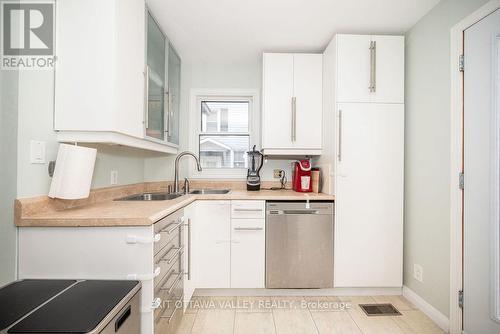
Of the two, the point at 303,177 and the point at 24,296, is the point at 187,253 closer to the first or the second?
the point at 24,296

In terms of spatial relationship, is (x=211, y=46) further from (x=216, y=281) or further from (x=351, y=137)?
(x=216, y=281)

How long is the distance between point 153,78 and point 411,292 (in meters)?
2.78

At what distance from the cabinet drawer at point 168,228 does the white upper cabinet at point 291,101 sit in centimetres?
117

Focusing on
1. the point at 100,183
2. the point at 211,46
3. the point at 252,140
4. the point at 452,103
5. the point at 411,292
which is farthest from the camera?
the point at 252,140

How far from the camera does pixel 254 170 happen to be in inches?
107

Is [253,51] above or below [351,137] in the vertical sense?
above

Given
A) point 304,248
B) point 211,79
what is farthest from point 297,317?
point 211,79

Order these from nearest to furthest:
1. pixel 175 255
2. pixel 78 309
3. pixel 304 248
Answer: pixel 78 309, pixel 175 255, pixel 304 248

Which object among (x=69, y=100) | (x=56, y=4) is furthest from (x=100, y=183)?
(x=56, y=4)

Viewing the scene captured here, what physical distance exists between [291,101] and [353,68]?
617mm

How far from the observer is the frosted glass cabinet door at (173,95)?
7.71 feet

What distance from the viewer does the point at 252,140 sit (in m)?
2.90

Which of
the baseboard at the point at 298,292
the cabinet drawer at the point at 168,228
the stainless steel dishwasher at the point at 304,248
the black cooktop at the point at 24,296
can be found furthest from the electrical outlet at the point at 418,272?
the black cooktop at the point at 24,296

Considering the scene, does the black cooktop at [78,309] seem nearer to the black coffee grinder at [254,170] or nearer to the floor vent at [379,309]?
the black coffee grinder at [254,170]
